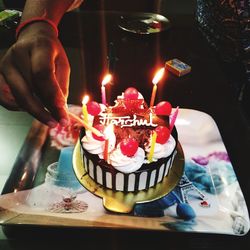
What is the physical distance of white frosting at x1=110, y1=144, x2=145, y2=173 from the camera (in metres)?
1.47

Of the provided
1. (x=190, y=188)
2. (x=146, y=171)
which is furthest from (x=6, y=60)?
(x=190, y=188)

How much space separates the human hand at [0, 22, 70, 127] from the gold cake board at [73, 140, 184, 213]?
395mm

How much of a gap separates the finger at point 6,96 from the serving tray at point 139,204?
34 centimetres

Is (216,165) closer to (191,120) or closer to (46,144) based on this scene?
(191,120)

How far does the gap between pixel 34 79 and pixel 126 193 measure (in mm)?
666

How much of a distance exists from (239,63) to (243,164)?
2.95 feet

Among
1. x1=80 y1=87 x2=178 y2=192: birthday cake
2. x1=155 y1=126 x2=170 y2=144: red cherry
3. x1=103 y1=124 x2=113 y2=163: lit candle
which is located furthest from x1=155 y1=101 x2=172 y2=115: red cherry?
x1=103 y1=124 x2=113 y2=163: lit candle

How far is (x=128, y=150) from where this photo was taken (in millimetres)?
1456

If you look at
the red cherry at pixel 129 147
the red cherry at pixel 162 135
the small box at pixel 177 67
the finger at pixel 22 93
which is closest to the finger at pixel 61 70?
the finger at pixel 22 93

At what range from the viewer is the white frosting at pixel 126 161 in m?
1.47

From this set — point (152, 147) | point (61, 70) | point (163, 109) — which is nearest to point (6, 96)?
point (61, 70)

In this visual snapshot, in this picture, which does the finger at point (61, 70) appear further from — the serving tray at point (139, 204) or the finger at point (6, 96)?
the serving tray at point (139, 204)

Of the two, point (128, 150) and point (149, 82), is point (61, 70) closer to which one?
point (128, 150)

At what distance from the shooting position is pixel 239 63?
2.30 meters
